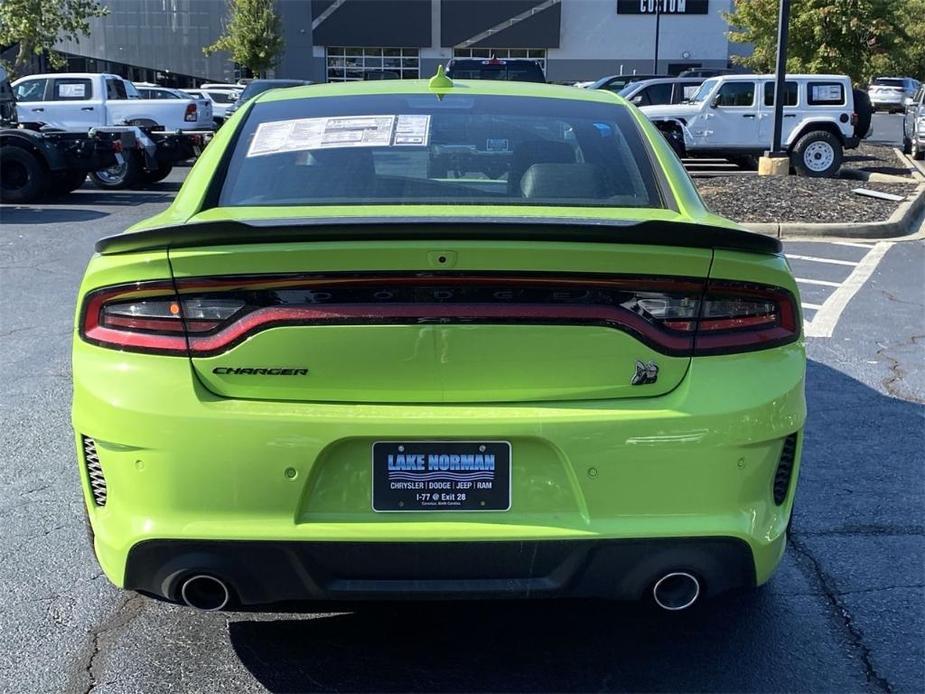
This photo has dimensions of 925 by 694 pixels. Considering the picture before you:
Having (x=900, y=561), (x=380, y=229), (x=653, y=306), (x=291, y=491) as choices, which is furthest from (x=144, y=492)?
(x=900, y=561)

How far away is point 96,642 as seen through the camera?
3.11 meters

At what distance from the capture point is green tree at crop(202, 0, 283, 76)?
45.9 metres

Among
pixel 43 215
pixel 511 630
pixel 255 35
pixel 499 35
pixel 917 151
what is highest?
pixel 499 35

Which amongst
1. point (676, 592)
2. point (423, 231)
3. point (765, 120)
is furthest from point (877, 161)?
point (423, 231)

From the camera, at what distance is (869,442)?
488cm

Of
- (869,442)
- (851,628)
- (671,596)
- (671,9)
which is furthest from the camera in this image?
(671,9)

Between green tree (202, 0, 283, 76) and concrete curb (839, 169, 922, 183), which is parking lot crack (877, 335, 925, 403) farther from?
green tree (202, 0, 283, 76)

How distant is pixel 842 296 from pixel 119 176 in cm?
1238

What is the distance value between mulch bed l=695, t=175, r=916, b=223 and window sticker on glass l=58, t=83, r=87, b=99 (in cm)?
1317

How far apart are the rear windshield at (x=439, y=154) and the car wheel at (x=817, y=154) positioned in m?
15.0

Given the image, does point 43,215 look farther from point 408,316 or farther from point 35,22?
point 35,22

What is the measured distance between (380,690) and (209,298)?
1244mm

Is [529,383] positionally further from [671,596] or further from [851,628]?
[851,628]

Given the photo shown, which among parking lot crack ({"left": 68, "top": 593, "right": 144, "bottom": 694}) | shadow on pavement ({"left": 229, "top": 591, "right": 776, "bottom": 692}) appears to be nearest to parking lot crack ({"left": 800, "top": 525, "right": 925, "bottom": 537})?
shadow on pavement ({"left": 229, "top": 591, "right": 776, "bottom": 692})
